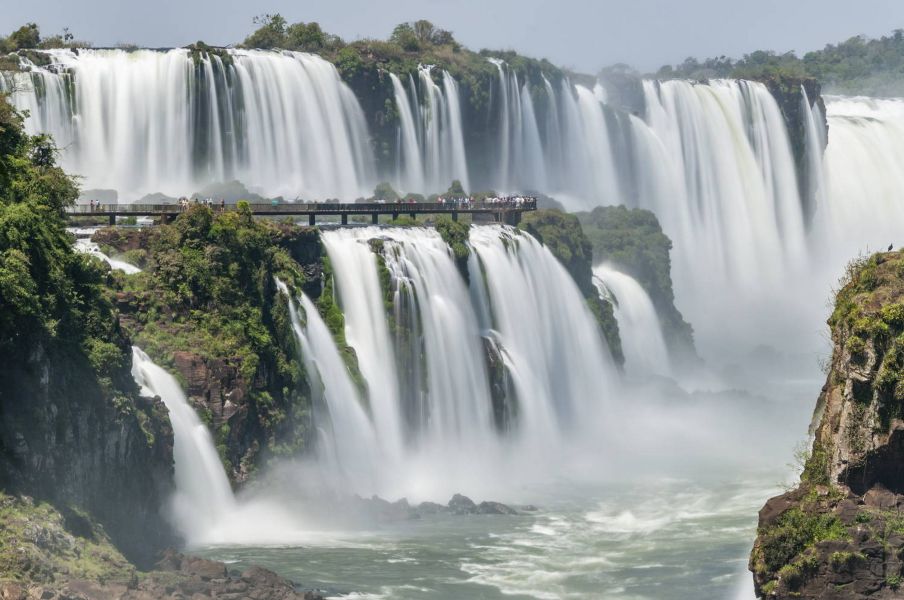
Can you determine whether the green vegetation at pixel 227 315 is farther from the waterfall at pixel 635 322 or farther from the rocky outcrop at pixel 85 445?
the waterfall at pixel 635 322

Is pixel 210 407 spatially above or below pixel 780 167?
below

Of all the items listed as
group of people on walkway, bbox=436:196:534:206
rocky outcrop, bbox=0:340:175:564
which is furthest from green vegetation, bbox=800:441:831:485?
group of people on walkway, bbox=436:196:534:206

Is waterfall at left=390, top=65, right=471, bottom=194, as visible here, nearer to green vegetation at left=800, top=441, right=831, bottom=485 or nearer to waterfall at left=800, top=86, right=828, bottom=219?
waterfall at left=800, top=86, right=828, bottom=219

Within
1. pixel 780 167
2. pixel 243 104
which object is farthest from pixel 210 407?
pixel 780 167

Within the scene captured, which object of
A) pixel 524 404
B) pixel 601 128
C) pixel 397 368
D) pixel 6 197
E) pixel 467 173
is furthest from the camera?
pixel 601 128

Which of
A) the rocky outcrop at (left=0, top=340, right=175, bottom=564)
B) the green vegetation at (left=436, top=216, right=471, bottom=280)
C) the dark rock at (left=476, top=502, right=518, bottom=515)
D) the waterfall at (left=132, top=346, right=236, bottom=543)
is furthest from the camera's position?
the green vegetation at (left=436, top=216, right=471, bottom=280)

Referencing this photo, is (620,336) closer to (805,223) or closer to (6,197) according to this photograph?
(805,223)
